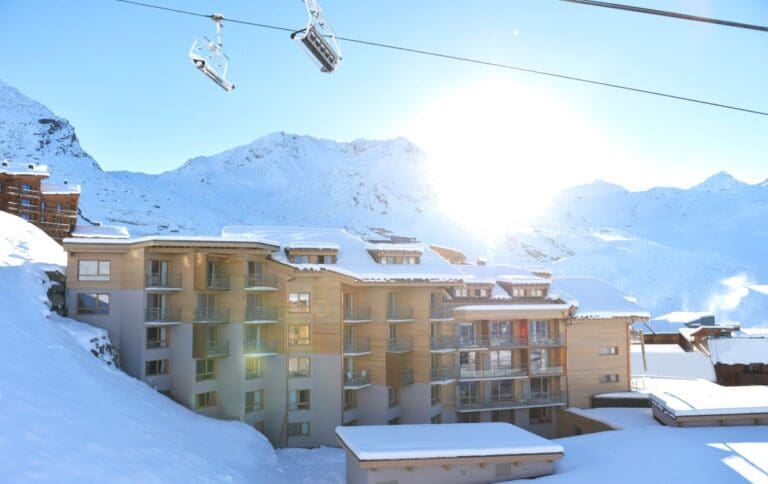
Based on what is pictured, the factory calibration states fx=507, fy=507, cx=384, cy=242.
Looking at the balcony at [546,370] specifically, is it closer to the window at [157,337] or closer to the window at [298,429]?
the window at [298,429]

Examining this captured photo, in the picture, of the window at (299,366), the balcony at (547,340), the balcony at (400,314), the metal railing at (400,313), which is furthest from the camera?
the balcony at (547,340)

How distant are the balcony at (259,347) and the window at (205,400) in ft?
9.35

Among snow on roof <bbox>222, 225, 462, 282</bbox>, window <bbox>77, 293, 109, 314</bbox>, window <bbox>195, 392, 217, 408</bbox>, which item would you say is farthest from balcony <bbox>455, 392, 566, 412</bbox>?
window <bbox>77, 293, 109, 314</bbox>

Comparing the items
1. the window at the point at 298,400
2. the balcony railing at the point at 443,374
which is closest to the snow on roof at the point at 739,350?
the balcony railing at the point at 443,374

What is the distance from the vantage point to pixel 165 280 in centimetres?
2777

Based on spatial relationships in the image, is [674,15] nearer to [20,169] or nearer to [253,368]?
[253,368]

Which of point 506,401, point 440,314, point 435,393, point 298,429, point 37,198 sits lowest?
point 298,429

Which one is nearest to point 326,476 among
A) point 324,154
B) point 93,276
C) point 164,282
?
point 164,282

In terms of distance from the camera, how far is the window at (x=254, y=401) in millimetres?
28531

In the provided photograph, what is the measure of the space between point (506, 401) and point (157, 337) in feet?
74.0

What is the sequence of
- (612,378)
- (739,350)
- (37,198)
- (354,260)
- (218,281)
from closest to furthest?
(218,281) → (354,260) → (612,378) → (739,350) → (37,198)

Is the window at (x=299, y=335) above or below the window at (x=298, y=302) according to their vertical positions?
below

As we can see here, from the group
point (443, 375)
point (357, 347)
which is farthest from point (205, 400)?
point (443, 375)

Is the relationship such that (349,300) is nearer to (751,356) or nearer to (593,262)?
(751,356)
